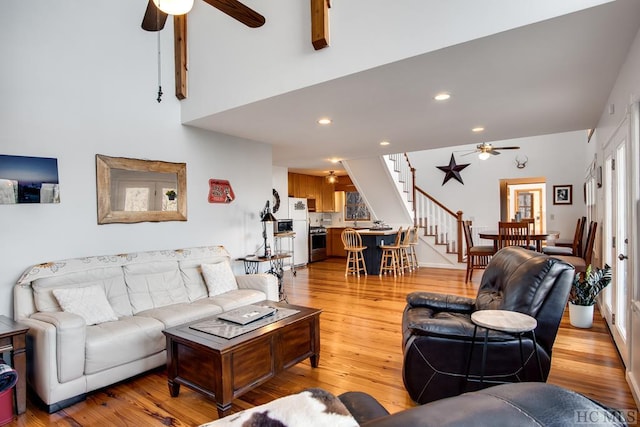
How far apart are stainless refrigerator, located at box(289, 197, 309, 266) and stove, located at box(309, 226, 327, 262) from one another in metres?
0.28

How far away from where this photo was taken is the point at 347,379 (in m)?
2.72

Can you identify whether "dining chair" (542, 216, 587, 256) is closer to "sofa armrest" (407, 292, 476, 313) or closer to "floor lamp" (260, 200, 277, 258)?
"sofa armrest" (407, 292, 476, 313)

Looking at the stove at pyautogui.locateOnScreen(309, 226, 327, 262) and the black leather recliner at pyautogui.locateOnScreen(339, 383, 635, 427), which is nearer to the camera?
the black leather recliner at pyautogui.locateOnScreen(339, 383, 635, 427)

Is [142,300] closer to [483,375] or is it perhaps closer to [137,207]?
[137,207]

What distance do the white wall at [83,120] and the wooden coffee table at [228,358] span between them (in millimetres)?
1500

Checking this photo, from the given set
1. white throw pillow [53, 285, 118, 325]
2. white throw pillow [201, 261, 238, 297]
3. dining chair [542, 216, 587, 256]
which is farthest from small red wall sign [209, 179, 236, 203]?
dining chair [542, 216, 587, 256]

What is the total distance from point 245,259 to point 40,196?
2.26m

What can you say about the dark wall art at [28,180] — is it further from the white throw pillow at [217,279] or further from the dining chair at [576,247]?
the dining chair at [576,247]

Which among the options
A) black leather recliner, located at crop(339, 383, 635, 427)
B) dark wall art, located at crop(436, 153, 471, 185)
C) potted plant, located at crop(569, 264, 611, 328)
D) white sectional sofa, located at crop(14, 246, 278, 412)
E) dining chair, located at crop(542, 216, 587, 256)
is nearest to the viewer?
black leather recliner, located at crop(339, 383, 635, 427)

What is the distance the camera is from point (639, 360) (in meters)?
2.23

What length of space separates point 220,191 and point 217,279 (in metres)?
1.21

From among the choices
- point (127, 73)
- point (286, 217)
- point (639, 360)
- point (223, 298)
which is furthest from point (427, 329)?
point (286, 217)

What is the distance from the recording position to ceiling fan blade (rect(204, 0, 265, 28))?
1878 mm

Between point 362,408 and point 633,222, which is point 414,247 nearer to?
point 633,222
